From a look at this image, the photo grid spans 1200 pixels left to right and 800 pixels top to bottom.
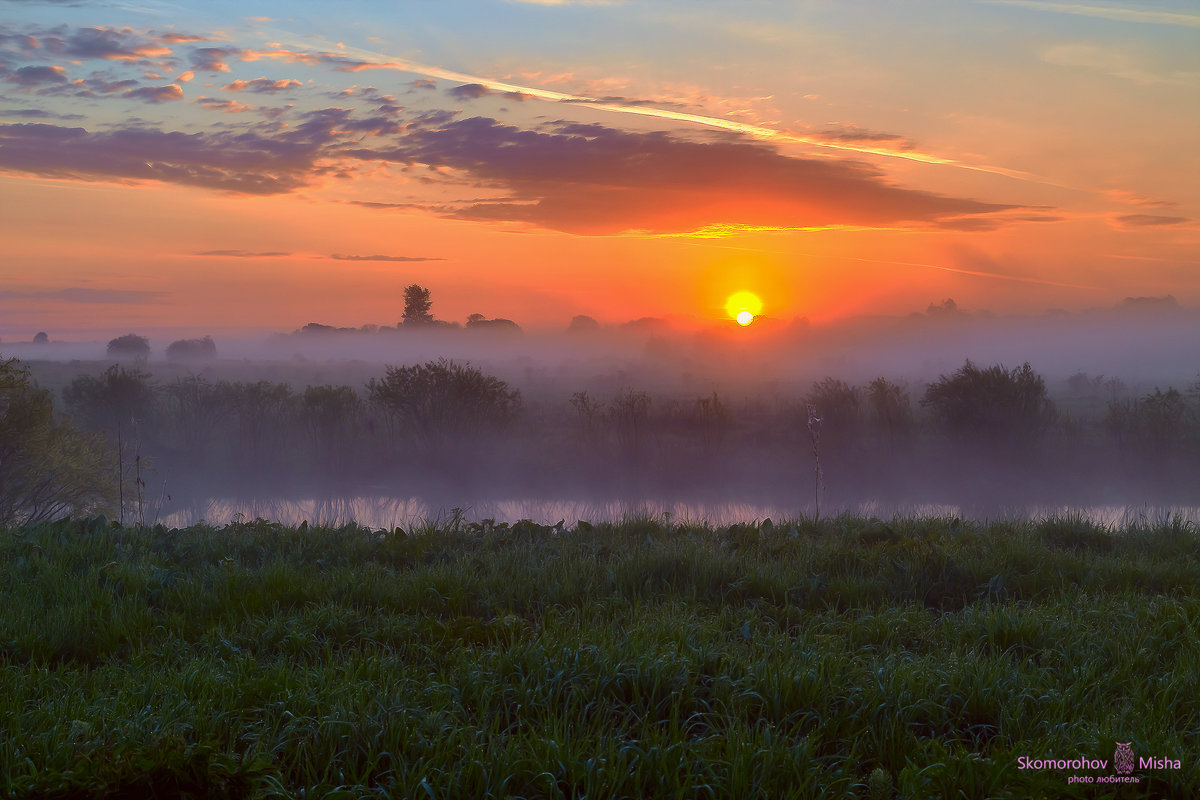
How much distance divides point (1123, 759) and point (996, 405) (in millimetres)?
24570

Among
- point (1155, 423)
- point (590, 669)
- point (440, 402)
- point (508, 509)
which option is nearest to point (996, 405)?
point (1155, 423)

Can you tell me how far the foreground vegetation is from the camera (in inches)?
136

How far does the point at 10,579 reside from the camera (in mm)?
6316

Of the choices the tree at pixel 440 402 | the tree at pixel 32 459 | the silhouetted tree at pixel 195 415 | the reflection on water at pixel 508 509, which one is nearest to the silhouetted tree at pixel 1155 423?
the reflection on water at pixel 508 509

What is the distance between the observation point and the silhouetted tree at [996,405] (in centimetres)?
2570

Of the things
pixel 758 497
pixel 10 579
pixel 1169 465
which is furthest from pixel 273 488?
pixel 1169 465

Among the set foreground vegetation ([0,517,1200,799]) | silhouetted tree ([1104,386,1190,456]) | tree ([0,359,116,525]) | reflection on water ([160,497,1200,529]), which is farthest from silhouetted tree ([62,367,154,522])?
silhouetted tree ([1104,386,1190,456])

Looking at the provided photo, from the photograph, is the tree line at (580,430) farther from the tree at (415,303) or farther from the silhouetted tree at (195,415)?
the tree at (415,303)

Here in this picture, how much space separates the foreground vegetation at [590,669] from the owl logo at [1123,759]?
1.8 inches

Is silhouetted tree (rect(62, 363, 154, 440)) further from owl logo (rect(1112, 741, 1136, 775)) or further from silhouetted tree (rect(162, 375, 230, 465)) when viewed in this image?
owl logo (rect(1112, 741, 1136, 775))

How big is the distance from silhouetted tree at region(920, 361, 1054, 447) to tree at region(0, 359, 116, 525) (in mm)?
24507

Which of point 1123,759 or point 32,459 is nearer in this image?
point 1123,759

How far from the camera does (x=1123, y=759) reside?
3.51 m

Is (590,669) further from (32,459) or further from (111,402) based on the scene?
(111,402)
